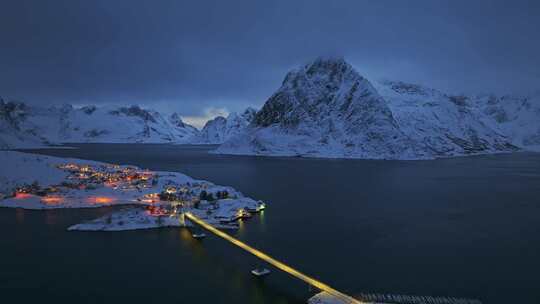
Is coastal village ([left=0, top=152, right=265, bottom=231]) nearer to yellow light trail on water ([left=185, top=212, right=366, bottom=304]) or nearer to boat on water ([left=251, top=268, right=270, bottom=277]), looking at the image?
yellow light trail on water ([left=185, top=212, right=366, bottom=304])

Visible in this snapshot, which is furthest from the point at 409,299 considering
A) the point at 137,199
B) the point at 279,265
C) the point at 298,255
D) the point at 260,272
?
the point at 137,199

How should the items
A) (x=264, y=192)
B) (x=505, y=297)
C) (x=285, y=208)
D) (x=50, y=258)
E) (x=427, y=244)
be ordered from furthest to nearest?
1. (x=264, y=192)
2. (x=285, y=208)
3. (x=427, y=244)
4. (x=50, y=258)
5. (x=505, y=297)

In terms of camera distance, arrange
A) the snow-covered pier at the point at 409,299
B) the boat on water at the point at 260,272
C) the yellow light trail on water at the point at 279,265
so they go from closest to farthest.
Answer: the snow-covered pier at the point at 409,299 → the yellow light trail on water at the point at 279,265 → the boat on water at the point at 260,272

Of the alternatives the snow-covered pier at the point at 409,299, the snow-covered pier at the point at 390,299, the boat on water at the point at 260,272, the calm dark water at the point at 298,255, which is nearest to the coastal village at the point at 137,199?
the calm dark water at the point at 298,255

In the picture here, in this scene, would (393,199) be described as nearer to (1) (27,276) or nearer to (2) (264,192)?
(2) (264,192)

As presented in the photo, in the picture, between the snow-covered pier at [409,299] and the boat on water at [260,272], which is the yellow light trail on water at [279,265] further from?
the snow-covered pier at [409,299]

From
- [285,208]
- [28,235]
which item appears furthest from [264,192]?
[28,235]
